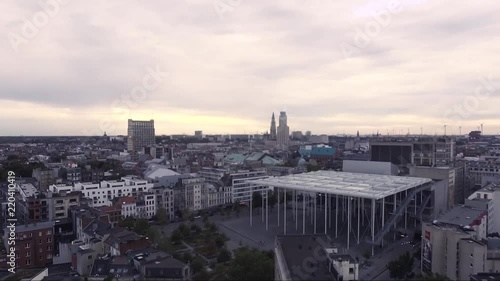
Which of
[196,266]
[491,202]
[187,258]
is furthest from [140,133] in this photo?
[491,202]

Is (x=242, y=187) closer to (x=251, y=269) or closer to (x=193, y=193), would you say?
(x=193, y=193)

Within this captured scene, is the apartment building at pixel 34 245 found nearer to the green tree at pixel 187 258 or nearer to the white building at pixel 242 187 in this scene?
the green tree at pixel 187 258

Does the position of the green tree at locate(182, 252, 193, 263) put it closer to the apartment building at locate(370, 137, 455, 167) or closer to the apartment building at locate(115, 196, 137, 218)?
the apartment building at locate(115, 196, 137, 218)

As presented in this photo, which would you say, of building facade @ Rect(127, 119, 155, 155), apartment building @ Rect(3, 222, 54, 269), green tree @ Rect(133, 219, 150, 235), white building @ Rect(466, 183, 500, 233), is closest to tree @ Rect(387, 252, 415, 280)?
white building @ Rect(466, 183, 500, 233)

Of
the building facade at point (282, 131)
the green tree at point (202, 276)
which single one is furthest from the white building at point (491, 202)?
the building facade at point (282, 131)

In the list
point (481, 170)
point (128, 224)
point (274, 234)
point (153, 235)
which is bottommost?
point (274, 234)

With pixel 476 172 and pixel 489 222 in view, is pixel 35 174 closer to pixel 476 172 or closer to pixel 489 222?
pixel 489 222
